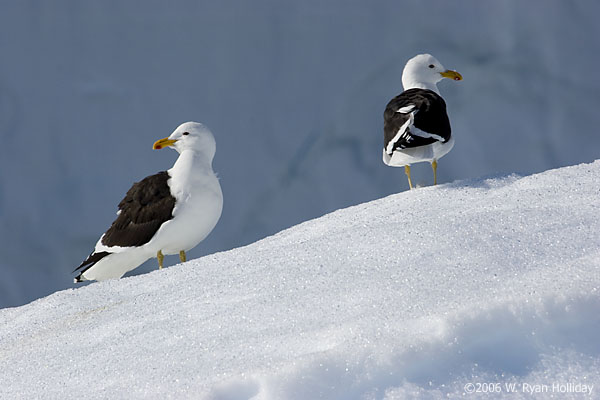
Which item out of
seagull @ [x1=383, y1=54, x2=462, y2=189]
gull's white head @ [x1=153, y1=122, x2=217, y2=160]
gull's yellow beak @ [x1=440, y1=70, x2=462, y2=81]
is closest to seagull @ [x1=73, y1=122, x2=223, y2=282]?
gull's white head @ [x1=153, y1=122, x2=217, y2=160]

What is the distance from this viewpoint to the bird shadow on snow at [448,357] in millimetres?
1413

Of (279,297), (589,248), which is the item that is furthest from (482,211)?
(279,297)

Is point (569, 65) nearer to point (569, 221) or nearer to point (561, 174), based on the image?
point (561, 174)

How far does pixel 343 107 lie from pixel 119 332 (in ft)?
15.7

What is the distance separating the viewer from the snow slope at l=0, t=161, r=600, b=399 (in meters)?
1.43

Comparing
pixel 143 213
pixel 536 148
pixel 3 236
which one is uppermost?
pixel 143 213

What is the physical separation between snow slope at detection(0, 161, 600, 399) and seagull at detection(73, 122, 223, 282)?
3.80 feet

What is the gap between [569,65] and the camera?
6531 millimetres

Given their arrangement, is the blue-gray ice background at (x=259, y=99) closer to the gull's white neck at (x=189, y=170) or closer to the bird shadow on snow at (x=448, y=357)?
the gull's white neck at (x=189, y=170)

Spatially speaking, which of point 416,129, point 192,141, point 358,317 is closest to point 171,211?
point 192,141

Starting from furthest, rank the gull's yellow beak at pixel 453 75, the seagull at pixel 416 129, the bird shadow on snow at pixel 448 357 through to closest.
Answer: the gull's yellow beak at pixel 453 75, the seagull at pixel 416 129, the bird shadow on snow at pixel 448 357

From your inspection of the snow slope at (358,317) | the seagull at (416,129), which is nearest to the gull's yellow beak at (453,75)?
the seagull at (416,129)

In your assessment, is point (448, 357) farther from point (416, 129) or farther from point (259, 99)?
point (259, 99)

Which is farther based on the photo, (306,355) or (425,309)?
(425,309)
